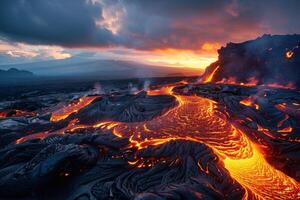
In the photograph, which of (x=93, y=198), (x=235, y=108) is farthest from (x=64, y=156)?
(x=235, y=108)

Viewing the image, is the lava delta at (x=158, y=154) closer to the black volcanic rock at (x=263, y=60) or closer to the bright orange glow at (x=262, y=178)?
the bright orange glow at (x=262, y=178)

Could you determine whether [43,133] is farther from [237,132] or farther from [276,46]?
[276,46]

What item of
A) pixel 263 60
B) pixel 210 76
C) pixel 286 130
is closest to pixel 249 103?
pixel 286 130

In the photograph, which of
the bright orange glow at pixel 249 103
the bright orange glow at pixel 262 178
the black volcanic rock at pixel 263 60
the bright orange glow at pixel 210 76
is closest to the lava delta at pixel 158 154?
the bright orange glow at pixel 262 178

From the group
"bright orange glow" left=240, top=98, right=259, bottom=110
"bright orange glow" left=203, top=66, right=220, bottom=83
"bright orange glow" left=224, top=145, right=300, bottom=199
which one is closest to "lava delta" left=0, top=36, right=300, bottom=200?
"bright orange glow" left=224, top=145, right=300, bottom=199

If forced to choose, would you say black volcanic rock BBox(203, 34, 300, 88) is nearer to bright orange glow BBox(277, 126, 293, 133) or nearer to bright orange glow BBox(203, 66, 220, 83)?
bright orange glow BBox(203, 66, 220, 83)

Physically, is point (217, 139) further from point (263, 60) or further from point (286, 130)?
point (263, 60)
